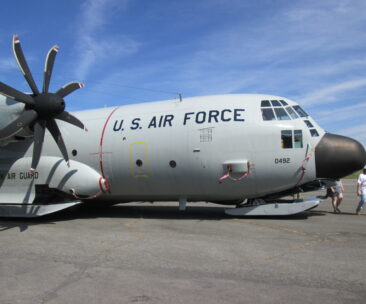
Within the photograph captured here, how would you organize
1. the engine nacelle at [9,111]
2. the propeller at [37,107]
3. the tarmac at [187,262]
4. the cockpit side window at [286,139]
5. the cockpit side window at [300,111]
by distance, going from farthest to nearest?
the cockpit side window at [300,111] → the engine nacelle at [9,111] → the cockpit side window at [286,139] → the propeller at [37,107] → the tarmac at [187,262]

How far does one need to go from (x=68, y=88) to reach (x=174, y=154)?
180 inches

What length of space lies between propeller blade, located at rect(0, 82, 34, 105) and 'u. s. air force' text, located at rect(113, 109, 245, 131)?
3.19m

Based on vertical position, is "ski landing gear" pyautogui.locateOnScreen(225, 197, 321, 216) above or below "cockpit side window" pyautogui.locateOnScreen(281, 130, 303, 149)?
below

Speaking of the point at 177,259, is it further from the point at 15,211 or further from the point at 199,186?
the point at 15,211

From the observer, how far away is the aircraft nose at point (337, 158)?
37.3 feet

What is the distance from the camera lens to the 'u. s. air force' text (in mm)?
11891

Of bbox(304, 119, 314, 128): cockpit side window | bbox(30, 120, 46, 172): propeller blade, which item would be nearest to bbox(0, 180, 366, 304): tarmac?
bbox(30, 120, 46, 172): propeller blade

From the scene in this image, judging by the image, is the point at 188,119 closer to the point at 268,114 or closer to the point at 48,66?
the point at 268,114

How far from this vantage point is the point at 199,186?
12180 mm

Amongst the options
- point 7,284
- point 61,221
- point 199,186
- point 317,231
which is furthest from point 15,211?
point 317,231

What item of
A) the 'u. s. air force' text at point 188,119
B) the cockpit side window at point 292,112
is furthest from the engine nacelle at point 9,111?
the cockpit side window at point 292,112

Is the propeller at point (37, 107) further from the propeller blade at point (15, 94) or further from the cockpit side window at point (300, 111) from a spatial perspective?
the cockpit side window at point (300, 111)

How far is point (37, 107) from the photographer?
11797 mm

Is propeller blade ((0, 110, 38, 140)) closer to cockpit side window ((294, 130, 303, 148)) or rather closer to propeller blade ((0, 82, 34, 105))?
propeller blade ((0, 82, 34, 105))
